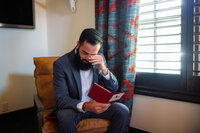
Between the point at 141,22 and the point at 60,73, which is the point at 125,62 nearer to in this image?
the point at 141,22

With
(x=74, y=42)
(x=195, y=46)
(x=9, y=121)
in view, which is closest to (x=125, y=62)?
(x=195, y=46)

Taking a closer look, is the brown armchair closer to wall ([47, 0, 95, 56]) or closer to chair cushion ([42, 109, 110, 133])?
chair cushion ([42, 109, 110, 133])

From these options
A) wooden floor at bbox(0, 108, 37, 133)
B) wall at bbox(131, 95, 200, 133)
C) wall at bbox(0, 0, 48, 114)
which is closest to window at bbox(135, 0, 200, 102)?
wall at bbox(131, 95, 200, 133)

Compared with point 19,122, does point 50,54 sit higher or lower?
higher

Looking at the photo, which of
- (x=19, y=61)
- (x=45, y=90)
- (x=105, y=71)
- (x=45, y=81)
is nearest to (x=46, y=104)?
(x=45, y=90)

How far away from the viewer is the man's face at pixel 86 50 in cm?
119

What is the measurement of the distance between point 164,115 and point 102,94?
0.84 m

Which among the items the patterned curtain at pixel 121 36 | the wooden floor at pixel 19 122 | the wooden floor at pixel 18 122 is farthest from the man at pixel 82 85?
the wooden floor at pixel 18 122

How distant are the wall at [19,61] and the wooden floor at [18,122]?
8 cm

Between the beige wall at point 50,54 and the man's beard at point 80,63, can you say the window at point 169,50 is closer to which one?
the beige wall at point 50,54

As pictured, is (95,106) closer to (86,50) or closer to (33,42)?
(86,50)

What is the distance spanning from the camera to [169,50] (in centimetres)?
144

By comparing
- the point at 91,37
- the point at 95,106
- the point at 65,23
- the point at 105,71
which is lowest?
the point at 95,106

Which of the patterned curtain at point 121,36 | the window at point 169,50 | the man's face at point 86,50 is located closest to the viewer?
the man's face at point 86,50
